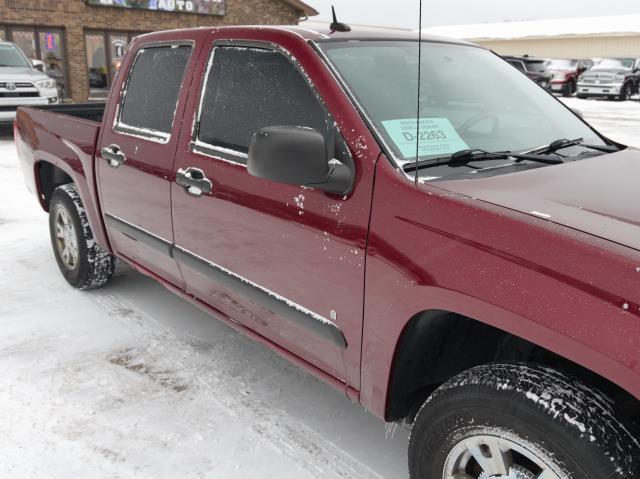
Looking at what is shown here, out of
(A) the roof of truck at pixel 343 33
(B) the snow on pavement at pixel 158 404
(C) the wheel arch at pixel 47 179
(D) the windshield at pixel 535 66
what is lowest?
(B) the snow on pavement at pixel 158 404

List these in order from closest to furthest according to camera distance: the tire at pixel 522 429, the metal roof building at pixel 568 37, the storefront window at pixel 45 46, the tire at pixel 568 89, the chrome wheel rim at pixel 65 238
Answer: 1. the tire at pixel 522 429
2. the chrome wheel rim at pixel 65 238
3. the storefront window at pixel 45 46
4. the tire at pixel 568 89
5. the metal roof building at pixel 568 37

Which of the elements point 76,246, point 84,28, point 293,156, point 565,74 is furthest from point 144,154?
point 565,74

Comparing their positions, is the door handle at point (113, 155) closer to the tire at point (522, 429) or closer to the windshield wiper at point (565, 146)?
the windshield wiper at point (565, 146)

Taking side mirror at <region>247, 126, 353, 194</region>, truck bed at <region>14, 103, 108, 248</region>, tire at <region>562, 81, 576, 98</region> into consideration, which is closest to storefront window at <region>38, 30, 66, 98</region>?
truck bed at <region>14, 103, 108, 248</region>

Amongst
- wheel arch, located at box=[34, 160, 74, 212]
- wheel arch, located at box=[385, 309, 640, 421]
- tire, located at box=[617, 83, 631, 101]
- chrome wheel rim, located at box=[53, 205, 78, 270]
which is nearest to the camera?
wheel arch, located at box=[385, 309, 640, 421]

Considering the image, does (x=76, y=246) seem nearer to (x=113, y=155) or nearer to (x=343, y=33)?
(x=113, y=155)

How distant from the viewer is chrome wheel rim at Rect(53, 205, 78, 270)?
168 inches

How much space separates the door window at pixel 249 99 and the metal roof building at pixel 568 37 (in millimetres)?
39815

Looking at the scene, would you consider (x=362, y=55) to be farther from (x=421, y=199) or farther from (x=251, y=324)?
(x=251, y=324)

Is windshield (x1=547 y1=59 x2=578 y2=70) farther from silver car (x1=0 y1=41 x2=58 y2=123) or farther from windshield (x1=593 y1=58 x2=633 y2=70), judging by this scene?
silver car (x1=0 y1=41 x2=58 y2=123)

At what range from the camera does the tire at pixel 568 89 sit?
26.5 m

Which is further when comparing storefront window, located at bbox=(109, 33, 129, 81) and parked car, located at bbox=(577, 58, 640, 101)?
parked car, located at bbox=(577, 58, 640, 101)

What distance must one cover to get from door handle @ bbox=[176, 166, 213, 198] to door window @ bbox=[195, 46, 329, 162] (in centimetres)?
14

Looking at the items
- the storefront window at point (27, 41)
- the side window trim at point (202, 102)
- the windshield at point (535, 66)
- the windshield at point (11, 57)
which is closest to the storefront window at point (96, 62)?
the storefront window at point (27, 41)
